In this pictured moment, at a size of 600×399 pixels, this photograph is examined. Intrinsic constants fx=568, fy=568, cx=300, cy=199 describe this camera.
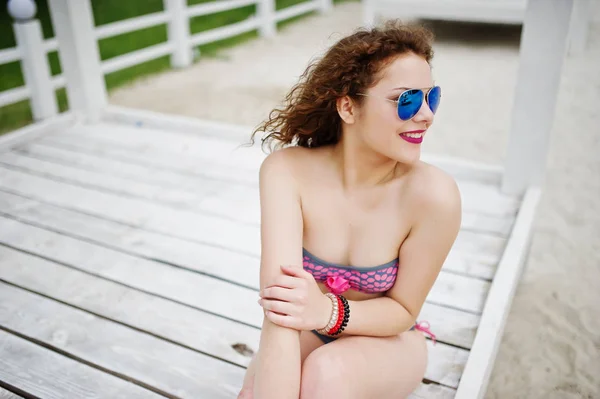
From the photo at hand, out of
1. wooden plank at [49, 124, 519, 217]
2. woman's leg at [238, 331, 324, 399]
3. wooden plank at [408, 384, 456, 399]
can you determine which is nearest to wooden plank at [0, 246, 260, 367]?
woman's leg at [238, 331, 324, 399]

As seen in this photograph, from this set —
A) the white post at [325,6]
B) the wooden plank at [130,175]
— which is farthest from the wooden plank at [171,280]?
the white post at [325,6]

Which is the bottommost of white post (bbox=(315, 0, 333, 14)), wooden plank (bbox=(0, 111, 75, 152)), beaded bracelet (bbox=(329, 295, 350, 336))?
white post (bbox=(315, 0, 333, 14))

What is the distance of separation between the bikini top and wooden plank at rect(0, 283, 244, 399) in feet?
1.71

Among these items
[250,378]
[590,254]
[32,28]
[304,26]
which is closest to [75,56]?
[32,28]

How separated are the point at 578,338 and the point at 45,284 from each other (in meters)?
2.02

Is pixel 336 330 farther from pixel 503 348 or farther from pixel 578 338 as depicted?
pixel 578 338

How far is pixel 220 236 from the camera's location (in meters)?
2.49

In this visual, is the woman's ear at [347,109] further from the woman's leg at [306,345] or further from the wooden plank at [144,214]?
the wooden plank at [144,214]

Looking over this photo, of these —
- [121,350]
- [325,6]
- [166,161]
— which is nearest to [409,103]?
[121,350]

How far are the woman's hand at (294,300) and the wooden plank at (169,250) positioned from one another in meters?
0.81

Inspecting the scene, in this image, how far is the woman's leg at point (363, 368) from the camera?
4.01 feet

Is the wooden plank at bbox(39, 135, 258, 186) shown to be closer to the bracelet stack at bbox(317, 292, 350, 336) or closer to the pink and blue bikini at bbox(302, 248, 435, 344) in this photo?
the pink and blue bikini at bbox(302, 248, 435, 344)

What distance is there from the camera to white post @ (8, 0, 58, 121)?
4082mm

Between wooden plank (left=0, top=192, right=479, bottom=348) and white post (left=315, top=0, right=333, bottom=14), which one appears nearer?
wooden plank (left=0, top=192, right=479, bottom=348)
